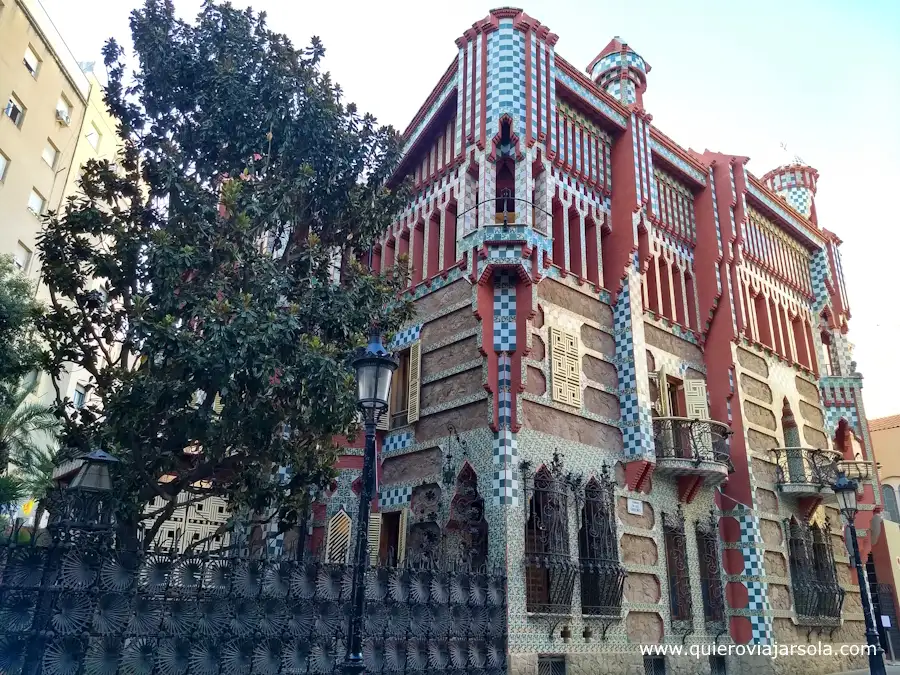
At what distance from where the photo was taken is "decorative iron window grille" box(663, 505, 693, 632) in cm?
1483

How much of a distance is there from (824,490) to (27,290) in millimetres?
19720

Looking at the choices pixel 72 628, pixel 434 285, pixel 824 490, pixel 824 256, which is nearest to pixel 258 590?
pixel 72 628

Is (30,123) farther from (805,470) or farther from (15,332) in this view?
(805,470)

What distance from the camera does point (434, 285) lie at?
1523 cm

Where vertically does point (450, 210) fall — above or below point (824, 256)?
below

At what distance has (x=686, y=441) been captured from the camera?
15641 millimetres

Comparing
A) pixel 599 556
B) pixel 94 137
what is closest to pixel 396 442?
pixel 599 556

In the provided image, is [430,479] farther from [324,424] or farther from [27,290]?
[27,290]

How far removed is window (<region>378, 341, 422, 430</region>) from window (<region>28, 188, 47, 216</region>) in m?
16.1

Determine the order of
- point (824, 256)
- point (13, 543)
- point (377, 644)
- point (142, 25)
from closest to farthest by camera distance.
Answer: point (13, 543) → point (377, 644) → point (142, 25) → point (824, 256)

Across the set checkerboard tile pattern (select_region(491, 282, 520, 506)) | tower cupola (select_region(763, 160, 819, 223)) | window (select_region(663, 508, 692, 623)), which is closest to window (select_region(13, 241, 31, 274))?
checkerboard tile pattern (select_region(491, 282, 520, 506))

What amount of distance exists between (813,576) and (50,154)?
90.4 feet

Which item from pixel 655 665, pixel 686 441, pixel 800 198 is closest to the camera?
pixel 655 665

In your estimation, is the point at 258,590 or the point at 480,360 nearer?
the point at 258,590
